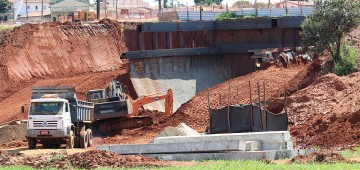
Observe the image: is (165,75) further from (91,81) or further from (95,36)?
(95,36)

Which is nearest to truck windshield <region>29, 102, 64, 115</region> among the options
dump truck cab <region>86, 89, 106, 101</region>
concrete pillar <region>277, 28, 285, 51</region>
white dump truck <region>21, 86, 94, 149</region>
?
white dump truck <region>21, 86, 94, 149</region>

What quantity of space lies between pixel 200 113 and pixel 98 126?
18.7ft

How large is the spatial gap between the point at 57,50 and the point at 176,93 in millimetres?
19339

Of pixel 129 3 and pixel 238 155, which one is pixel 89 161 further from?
pixel 129 3

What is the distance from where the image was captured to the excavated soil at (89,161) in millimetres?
28344

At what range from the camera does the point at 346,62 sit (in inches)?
1924

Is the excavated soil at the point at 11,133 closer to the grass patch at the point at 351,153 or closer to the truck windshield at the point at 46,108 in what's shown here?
the truck windshield at the point at 46,108

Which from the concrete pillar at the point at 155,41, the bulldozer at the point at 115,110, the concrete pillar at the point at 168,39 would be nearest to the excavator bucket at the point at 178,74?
the concrete pillar at the point at 168,39

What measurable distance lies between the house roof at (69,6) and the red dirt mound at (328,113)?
99.8 meters

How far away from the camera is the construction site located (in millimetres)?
32656

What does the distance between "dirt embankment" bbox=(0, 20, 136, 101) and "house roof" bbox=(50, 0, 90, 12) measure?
5899cm

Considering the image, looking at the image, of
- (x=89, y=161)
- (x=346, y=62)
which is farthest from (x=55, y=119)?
(x=346, y=62)

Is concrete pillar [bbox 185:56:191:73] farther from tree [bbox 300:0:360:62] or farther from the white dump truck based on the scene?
the white dump truck

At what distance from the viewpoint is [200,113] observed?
51438mm
